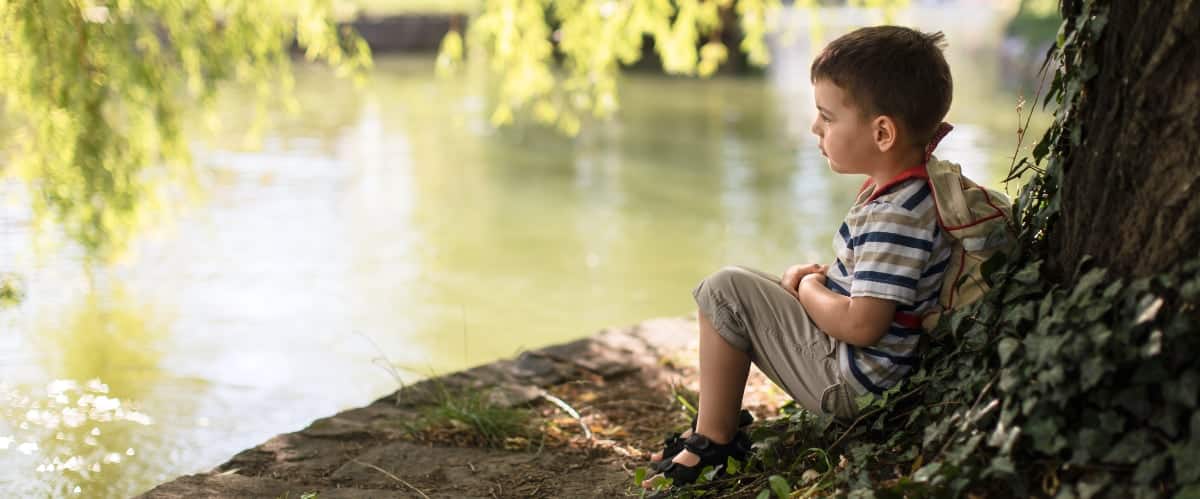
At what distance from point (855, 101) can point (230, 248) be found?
5.47 metres

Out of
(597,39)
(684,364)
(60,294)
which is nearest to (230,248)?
(60,294)

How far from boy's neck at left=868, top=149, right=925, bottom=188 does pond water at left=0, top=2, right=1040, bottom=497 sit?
2.45 meters

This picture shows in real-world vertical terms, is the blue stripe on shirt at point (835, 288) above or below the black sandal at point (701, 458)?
above

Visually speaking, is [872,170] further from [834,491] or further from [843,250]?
[834,491]

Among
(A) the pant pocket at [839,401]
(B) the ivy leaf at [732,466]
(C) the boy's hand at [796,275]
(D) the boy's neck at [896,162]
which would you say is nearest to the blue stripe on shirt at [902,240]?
(D) the boy's neck at [896,162]

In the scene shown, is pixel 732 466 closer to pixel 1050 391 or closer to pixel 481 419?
pixel 1050 391

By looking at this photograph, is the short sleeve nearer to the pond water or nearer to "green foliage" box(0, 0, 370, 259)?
the pond water

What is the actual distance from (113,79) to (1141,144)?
151 inches

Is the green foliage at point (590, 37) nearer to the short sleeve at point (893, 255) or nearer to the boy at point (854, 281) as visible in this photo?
the boy at point (854, 281)

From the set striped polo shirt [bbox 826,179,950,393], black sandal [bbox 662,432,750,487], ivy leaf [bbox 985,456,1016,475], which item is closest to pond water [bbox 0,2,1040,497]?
black sandal [bbox 662,432,750,487]

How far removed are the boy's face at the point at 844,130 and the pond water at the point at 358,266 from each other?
7.95 ft

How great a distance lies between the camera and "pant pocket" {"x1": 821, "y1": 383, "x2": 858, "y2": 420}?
259 centimetres

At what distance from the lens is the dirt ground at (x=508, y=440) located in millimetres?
2955

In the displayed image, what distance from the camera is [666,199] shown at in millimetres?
8859
